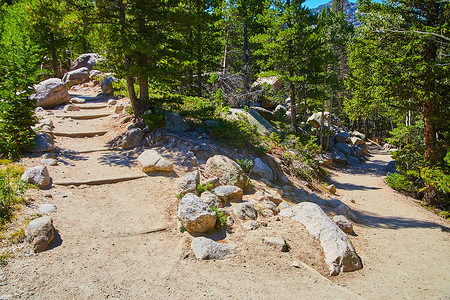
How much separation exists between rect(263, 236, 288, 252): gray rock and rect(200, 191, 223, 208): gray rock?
141 cm

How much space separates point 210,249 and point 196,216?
0.71m

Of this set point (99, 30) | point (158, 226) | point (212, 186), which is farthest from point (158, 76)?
point (158, 226)

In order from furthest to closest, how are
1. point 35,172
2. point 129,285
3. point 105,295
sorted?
point 35,172 → point 129,285 → point 105,295

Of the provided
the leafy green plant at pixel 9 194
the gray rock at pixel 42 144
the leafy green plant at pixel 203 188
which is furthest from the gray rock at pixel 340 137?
the leafy green plant at pixel 9 194

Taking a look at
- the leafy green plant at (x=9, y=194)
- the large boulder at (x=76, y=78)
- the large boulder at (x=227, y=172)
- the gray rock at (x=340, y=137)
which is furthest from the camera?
the gray rock at (x=340, y=137)

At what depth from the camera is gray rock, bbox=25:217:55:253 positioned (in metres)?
4.13

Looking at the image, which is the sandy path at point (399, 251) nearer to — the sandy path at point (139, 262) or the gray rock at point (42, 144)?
the sandy path at point (139, 262)

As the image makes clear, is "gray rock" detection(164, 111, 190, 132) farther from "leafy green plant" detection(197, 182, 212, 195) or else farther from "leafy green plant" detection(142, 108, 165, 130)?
"leafy green plant" detection(197, 182, 212, 195)

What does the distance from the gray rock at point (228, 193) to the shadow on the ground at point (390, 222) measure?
4150mm

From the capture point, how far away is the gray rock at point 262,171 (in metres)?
8.75

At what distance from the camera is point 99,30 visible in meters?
8.91

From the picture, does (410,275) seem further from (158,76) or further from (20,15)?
(20,15)

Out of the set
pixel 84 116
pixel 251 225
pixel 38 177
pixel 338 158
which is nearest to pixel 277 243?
pixel 251 225

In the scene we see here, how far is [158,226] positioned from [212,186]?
1.74 meters
